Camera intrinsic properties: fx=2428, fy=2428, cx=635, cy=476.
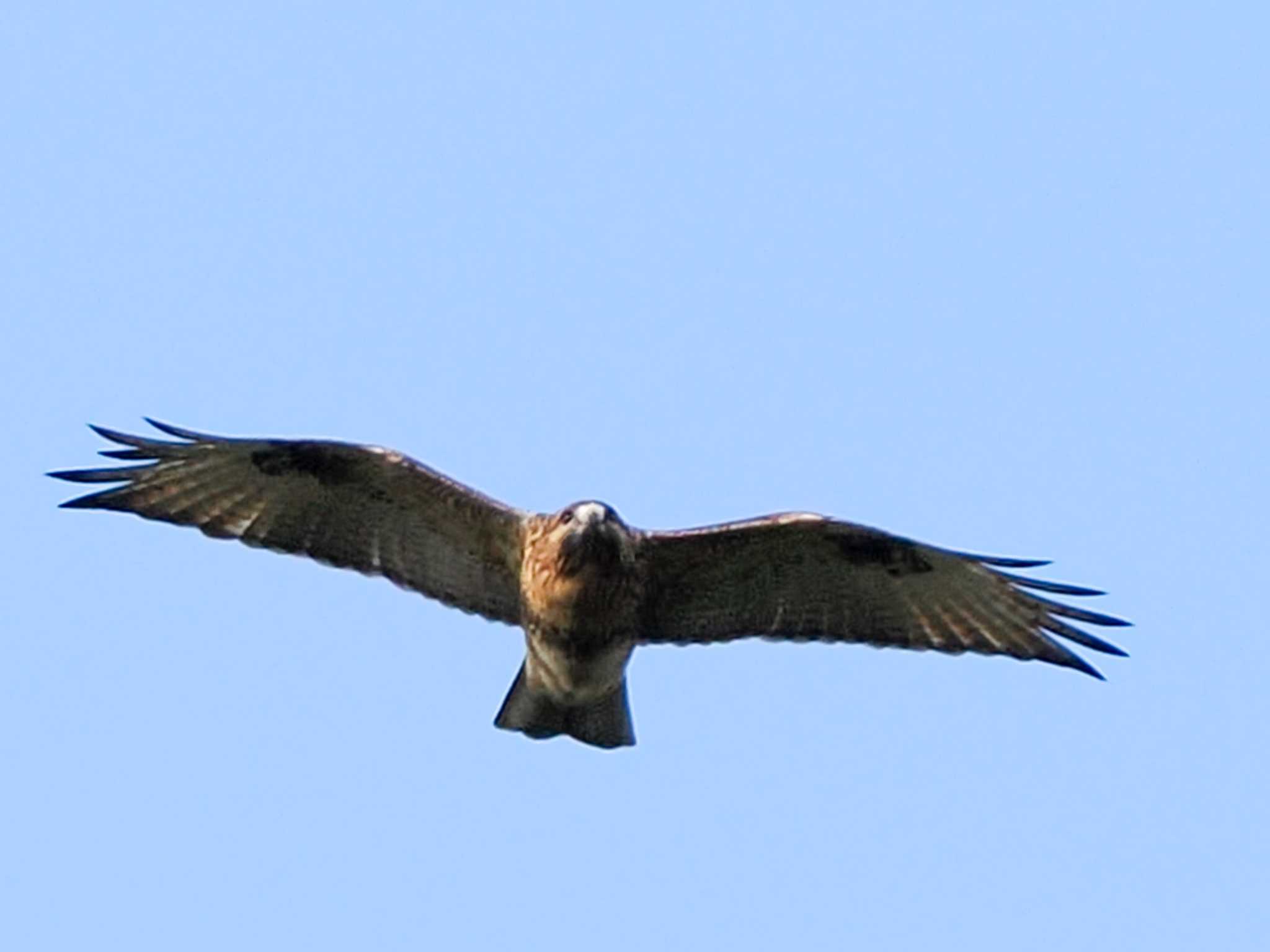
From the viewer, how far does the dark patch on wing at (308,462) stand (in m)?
12.2

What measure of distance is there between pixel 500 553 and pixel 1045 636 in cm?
287

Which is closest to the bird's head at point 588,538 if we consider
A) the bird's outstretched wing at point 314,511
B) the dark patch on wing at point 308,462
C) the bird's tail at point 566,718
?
the bird's outstretched wing at point 314,511

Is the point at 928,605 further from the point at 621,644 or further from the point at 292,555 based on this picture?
the point at 292,555

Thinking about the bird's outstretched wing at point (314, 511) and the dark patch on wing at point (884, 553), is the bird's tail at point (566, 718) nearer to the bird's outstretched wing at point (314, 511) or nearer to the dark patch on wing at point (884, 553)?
the bird's outstretched wing at point (314, 511)

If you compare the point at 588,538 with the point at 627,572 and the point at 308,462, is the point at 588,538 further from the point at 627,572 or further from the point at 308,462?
the point at 308,462

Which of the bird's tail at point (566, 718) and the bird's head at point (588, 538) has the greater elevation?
the bird's head at point (588, 538)

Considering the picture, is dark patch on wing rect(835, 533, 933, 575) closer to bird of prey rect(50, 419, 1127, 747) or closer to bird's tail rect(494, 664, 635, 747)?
bird of prey rect(50, 419, 1127, 747)

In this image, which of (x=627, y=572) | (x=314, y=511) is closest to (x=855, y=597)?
(x=627, y=572)

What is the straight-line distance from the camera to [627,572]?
39.1 feet

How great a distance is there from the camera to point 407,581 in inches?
493

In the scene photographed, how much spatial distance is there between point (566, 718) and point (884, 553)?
1.82 metres

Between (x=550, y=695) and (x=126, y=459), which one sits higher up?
(x=126, y=459)

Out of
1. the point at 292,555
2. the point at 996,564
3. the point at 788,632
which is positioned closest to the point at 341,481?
the point at 292,555

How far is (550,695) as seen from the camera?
12266mm
